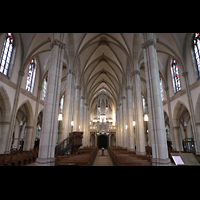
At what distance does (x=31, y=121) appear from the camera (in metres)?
19.5

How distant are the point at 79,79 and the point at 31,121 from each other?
9.20m

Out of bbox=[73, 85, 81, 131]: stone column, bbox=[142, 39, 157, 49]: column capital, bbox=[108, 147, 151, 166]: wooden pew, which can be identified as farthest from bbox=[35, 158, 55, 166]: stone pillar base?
bbox=[142, 39, 157, 49]: column capital

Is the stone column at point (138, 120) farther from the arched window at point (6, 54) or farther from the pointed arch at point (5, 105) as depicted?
the arched window at point (6, 54)

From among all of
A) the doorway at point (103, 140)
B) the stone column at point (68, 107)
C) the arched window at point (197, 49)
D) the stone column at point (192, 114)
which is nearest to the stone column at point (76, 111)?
the stone column at point (68, 107)

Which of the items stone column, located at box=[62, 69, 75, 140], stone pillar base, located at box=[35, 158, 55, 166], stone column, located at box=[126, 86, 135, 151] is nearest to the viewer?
stone pillar base, located at box=[35, 158, 55, 166]

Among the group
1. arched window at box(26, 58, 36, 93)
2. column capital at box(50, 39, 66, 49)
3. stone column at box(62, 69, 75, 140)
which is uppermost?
arched window at box(26, 58, 36, 93)

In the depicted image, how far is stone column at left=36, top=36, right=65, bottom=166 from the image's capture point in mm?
7922

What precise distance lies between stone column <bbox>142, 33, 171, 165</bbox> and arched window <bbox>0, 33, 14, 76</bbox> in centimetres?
1361

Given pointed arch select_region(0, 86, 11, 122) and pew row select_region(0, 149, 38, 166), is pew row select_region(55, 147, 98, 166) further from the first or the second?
pointed arch select_region(0, 86, 11, 122)

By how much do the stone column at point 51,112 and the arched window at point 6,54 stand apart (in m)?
7.39
